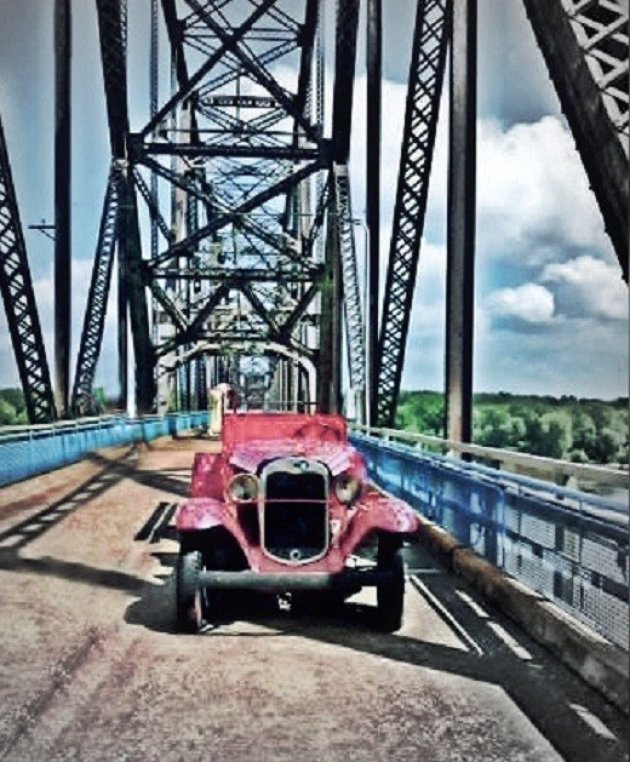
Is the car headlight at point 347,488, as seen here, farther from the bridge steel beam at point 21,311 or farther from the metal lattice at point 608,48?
the bridge steel beam at point 21,311

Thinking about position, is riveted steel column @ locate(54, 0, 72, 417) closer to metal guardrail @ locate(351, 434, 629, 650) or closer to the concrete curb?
metal guardrail @ locate(351, 434, 629, 650)

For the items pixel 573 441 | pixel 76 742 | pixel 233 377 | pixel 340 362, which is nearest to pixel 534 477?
pixel 573 441

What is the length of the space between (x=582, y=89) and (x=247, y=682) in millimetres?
3073

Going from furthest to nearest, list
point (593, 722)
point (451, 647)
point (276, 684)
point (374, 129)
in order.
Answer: point (374, 129) < point (451, 647) < point (276, 684) < point (593, 722)

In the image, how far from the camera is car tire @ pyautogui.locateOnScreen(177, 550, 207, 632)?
575 cm

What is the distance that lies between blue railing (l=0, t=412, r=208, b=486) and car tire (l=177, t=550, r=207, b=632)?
9153 millimetres

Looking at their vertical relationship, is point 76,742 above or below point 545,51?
below

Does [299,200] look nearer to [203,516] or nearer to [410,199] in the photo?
[410,199]

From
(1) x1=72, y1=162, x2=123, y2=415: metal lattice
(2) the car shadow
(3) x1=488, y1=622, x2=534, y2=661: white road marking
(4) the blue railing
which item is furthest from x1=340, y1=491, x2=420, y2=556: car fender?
(1) x1=72, y1=162, x2=123, y2=415: metal lattice

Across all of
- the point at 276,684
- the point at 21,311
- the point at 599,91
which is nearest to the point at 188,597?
the point at 276,684

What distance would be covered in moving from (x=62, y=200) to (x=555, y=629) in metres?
20.9

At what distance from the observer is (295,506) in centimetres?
608

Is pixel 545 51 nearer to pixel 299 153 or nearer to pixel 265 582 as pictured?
pixel 265 582

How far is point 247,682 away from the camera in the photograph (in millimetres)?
4820
